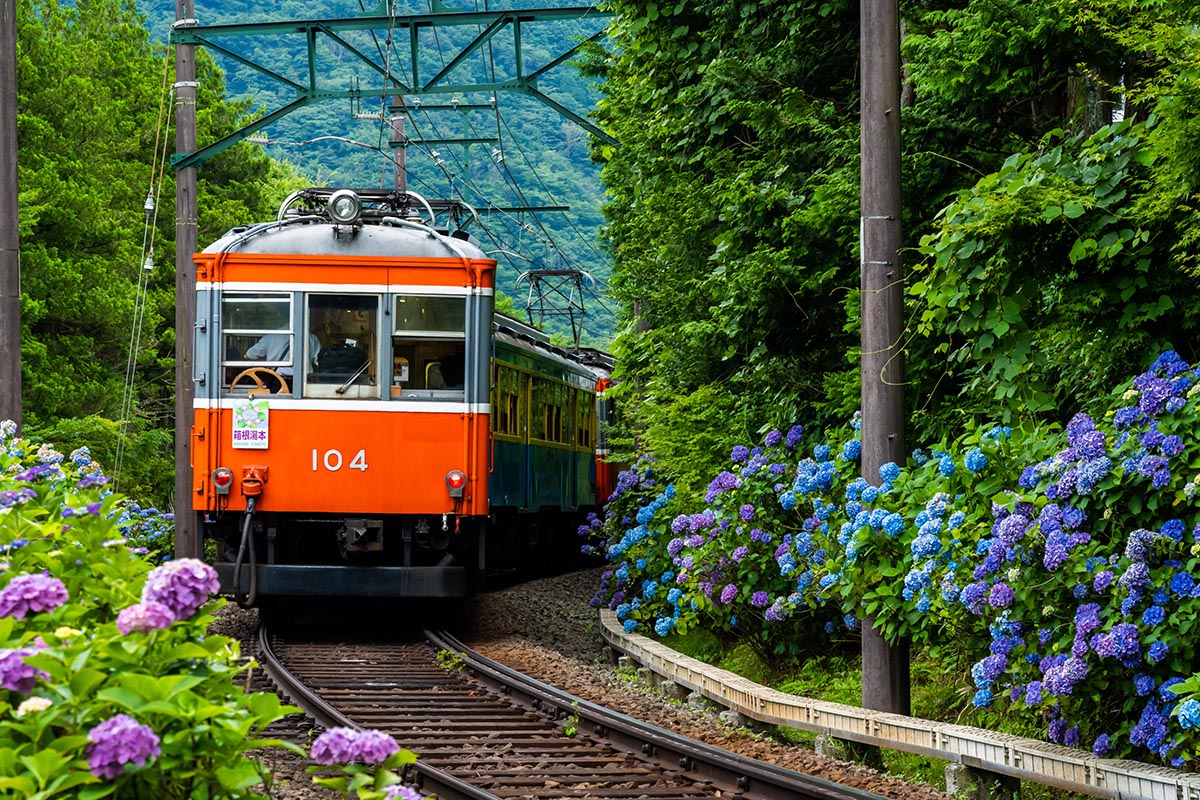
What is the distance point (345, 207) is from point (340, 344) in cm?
112

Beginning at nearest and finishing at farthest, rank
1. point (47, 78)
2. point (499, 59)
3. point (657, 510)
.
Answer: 1. point (657, 510)
2. point (47, 78)
3. point (499, 59)

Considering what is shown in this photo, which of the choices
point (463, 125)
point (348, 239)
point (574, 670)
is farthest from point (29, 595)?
point (463, 125)

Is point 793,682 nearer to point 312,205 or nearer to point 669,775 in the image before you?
point 669,775

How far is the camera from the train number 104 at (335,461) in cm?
1229

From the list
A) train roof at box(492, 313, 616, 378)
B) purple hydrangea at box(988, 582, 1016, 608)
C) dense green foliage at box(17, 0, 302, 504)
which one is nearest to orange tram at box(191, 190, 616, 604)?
train roof at box(492, 313, 616, 378)

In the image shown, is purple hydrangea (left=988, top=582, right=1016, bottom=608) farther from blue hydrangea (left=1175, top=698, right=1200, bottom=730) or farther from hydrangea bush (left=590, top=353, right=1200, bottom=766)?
blue hydrangea (left=1175, top=698, right=1200, bottom=730)

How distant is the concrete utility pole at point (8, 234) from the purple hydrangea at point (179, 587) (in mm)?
8800

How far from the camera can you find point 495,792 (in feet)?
23.0

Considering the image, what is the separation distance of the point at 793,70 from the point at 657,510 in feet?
13.5

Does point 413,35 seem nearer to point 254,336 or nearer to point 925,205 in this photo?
point 254,336

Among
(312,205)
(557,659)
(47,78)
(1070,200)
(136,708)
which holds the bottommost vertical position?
(557,659)

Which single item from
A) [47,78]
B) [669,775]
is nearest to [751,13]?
[669,775]

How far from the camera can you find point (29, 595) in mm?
3633

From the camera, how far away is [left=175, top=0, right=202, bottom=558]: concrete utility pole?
16031 millimetres
